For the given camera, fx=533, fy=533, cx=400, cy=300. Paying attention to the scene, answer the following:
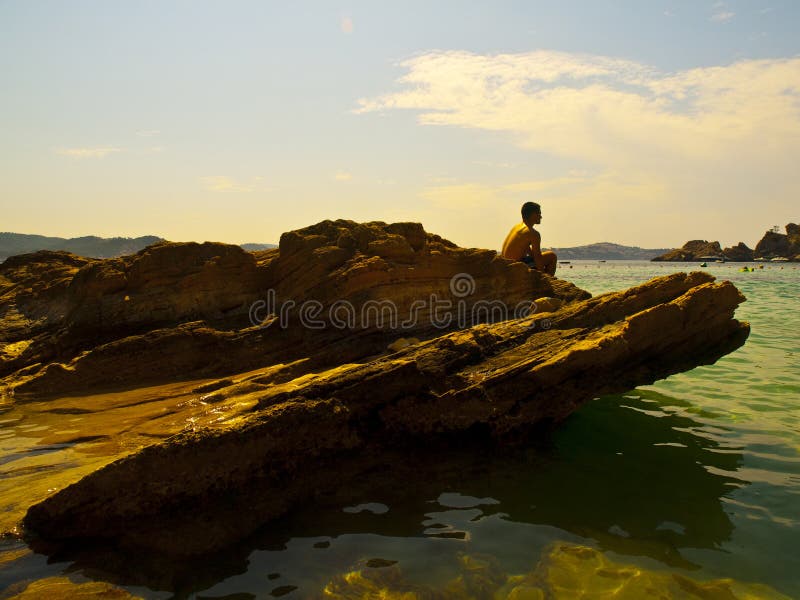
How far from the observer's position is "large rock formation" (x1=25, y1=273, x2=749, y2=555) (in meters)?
4.10

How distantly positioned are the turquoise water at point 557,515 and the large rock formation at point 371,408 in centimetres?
32

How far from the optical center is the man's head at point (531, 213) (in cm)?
973

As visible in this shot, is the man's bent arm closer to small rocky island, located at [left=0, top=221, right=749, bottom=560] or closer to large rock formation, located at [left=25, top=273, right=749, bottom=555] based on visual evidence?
small rocky island, located at [left=0, top=221, right=749, bottom=560]

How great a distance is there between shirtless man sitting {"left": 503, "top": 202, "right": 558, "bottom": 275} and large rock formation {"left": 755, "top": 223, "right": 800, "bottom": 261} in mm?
110446

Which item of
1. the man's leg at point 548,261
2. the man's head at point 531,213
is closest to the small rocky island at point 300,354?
the man's leg at point 548,261

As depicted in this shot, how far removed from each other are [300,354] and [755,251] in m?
132

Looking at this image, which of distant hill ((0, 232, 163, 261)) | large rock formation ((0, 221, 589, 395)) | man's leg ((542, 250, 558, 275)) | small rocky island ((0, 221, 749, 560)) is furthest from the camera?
distant hill ((0, 232, 163, 261))

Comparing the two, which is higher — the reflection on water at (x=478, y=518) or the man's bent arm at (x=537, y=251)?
the man's bent arm at (x=537, y=251)

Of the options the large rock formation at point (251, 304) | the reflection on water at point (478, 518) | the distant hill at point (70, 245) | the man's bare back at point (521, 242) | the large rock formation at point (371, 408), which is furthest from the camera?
the distant hill at point (70, 245)

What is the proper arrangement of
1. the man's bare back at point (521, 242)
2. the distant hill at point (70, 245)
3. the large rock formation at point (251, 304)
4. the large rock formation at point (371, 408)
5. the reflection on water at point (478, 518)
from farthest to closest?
the distant hill at point (70, 245) → the man's bare back at point (521, 242) → the large rock formation at point (251, 304) → the large rock formation at point (371, 408) → the reflection on water at point (478, 518)

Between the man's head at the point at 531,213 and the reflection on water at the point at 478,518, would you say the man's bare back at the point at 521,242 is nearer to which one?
the man's head at the point at 531,213

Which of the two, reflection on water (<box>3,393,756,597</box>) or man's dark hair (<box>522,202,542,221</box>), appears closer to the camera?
reflection on water (<box>3,393,756,597</box>)

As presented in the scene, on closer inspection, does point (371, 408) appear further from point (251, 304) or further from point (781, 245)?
point (781, 245)

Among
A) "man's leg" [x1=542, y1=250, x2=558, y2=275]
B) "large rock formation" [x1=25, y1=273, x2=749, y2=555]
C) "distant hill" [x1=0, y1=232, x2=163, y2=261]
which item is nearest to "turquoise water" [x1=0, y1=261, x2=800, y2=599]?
"large rock formation" [x1=25, y1=273, x2=749, y2=555]
